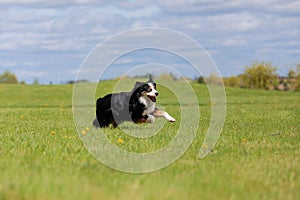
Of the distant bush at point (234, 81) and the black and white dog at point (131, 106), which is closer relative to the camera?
the black and white dog at point (131, 106)

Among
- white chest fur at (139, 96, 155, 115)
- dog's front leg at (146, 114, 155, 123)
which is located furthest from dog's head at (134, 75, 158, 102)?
dog's front leg at (146, 114, 155, 123)

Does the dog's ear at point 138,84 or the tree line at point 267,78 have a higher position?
the tree line at point 267,78

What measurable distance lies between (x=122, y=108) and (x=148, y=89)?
84 centimetres

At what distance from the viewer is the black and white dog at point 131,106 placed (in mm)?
13031

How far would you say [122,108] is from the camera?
43.6 feet

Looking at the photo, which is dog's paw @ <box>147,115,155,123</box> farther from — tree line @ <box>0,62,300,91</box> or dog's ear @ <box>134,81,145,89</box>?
tree line @ <box>0,62,300,91</box>

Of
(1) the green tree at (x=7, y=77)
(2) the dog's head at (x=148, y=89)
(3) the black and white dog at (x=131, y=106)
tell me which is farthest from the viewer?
(1) the green tree at (x=7, y=77)

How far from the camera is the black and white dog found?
13.0 m

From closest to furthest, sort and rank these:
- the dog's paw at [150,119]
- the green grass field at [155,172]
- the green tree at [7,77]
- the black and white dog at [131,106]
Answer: the green grass field at [155,172]
the black and white dog at [131,106]
the dog's paw at [150,119]
the green tree at [7,77]

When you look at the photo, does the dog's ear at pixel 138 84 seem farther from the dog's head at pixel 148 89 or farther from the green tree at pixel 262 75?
the green tree at pixel 262 75

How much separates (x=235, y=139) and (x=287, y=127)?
12.1 feet

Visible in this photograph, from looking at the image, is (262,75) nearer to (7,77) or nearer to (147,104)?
(7,77)

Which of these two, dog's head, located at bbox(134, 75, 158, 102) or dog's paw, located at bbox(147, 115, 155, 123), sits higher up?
dog's head, located at bbox(134, 75, 158, 102)

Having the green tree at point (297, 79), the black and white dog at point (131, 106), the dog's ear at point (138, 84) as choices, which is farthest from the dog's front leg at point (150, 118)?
the green tree at point (297, 79)
